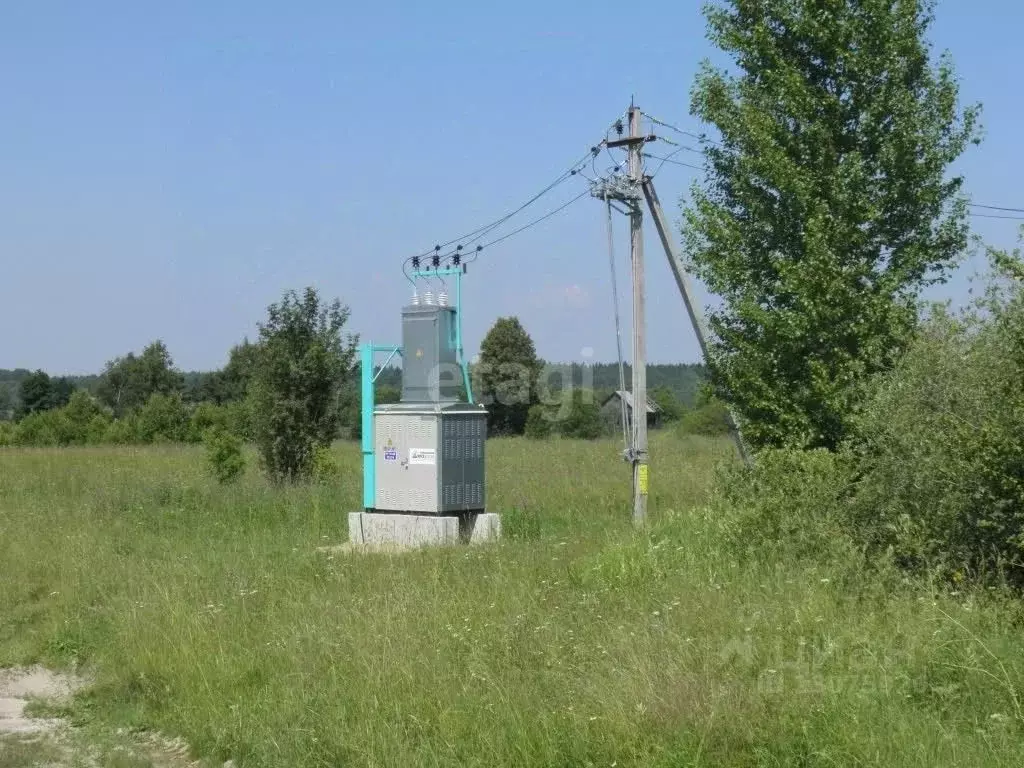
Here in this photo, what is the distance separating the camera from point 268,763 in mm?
6168

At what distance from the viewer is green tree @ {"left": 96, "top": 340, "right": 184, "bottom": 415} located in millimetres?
72375

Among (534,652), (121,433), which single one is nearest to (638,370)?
(534,652)

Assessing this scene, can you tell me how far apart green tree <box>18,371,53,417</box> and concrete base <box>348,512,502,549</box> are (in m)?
71.0

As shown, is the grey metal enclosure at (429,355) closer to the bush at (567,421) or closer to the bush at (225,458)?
the bush at (225,458)

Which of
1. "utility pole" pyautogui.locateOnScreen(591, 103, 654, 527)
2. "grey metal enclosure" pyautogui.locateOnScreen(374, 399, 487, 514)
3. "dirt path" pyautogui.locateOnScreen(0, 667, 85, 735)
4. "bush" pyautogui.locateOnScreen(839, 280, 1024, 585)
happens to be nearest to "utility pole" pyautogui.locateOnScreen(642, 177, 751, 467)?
"utility pole" pyautogui.locateOnScreen(591, 103, 654, 527)

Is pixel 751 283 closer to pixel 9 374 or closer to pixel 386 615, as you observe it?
pixel 386 615

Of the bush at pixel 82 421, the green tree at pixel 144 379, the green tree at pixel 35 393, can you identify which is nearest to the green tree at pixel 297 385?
the bush at pixel 82 421

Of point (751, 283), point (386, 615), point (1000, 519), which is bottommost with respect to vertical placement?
point (386, 615)

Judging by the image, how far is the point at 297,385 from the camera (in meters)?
20.4

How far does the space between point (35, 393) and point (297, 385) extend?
65204 millimetres

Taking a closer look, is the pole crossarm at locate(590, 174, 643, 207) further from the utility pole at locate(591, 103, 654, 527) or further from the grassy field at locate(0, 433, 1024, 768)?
the grassy field at locate(0, 433, 1024, 768)

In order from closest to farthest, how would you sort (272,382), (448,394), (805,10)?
1. (448,394)
2. (805,10)
3. (272,382)

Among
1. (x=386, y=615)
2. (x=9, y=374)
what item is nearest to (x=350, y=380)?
(x=386, y=615)

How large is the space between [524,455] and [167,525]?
17.7m
